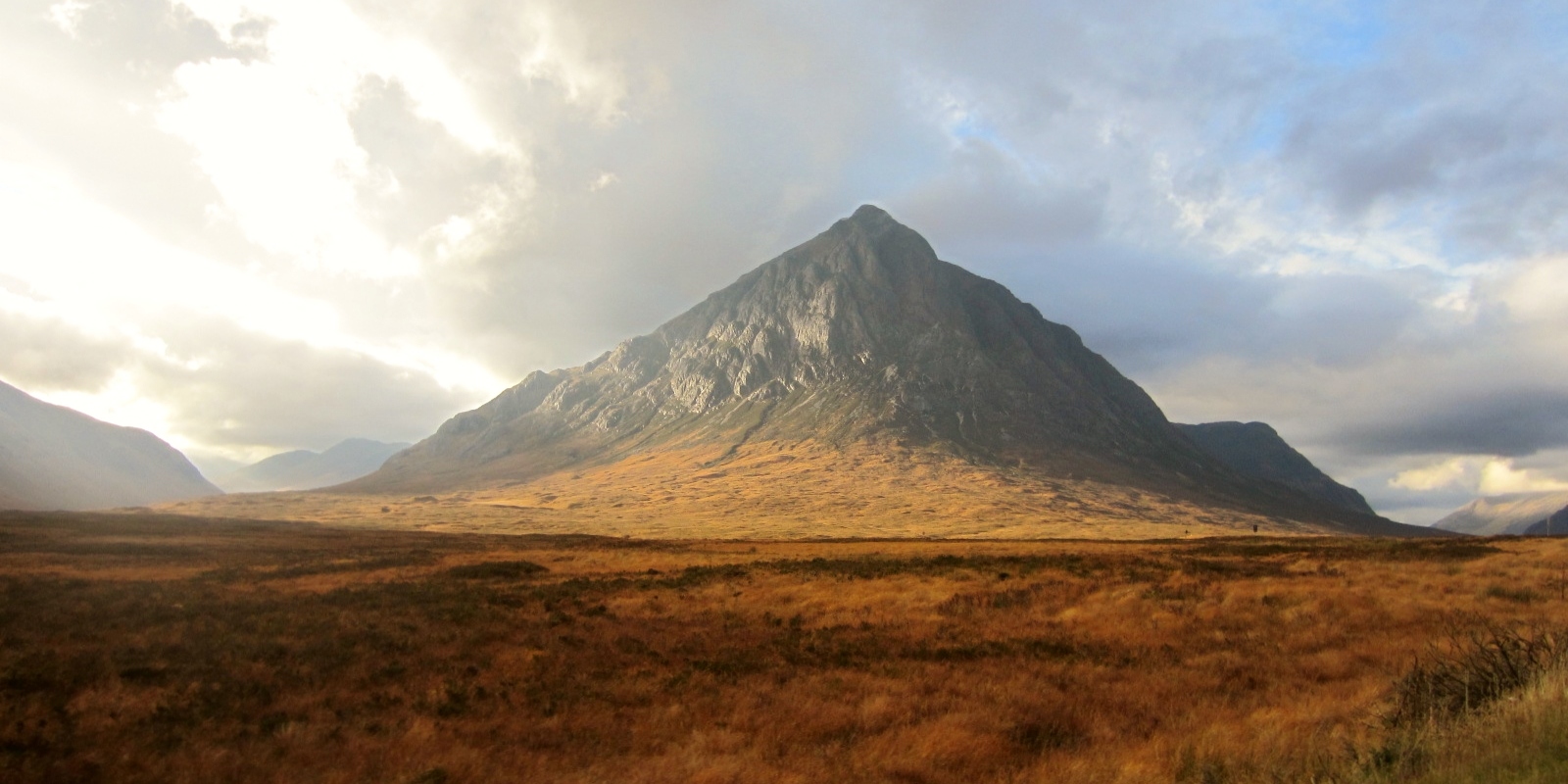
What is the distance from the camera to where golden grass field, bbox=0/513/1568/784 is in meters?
11.5

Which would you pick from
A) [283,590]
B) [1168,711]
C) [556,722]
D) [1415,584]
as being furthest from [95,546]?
[1415,584]

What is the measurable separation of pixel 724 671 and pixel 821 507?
124906 millimetres

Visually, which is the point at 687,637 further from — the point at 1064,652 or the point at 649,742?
the point at 1064,652

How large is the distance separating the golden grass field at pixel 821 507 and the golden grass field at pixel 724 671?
211ft

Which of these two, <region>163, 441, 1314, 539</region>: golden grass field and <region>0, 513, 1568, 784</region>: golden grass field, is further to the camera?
<region>163, 441, 1314, 539</region>: golden grass field

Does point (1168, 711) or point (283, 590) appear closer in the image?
point (1168, 711)

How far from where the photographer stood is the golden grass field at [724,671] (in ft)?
37.6

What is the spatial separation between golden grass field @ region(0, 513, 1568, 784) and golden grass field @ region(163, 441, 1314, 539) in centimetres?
6426

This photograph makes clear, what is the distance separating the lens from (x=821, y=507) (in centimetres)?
14138

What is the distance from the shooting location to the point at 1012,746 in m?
12.5

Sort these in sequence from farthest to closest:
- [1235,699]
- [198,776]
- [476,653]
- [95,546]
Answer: [95,546] → [476,653] → [1235,699] → [198,776]

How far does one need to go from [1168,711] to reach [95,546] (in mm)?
58054

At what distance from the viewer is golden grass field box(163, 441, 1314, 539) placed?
110 metres

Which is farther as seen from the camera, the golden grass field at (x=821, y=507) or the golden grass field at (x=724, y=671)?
the golden grass field at (x=821, y=507)
